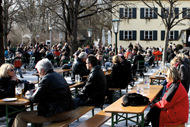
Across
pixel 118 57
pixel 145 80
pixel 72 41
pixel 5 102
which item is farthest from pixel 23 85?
pixel 72 41

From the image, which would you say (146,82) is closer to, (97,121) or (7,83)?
(97,121)

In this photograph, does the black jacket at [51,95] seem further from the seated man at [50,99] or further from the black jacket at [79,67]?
the black jacket at [79,67]

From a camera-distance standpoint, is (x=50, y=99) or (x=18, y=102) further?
(x=18, y=102)

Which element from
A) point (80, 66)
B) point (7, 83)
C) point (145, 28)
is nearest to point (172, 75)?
point (7, 83)

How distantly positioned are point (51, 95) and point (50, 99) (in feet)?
0.26

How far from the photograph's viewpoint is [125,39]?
1443 inches

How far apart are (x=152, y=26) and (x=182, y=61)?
3004 cm

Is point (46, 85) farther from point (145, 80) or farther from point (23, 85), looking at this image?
point (145, 80)

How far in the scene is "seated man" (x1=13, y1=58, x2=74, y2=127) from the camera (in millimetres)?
4258

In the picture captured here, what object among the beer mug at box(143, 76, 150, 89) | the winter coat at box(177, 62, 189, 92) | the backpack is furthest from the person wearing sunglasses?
the winter coat at box(177, 62, 189, 92)

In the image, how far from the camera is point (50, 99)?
430 cm

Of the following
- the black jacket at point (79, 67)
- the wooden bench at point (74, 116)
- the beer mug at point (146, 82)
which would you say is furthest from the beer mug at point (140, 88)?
the black jacket at point (79, 67)

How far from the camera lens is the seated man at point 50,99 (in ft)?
14.0

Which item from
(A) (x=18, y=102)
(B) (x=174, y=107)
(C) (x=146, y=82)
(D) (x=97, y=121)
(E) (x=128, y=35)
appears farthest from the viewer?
(E) (x=128, y=35)
